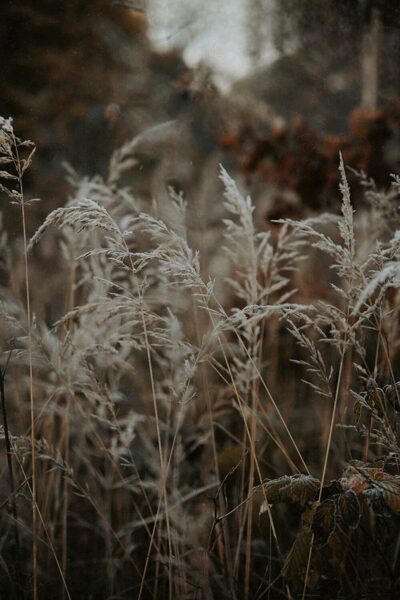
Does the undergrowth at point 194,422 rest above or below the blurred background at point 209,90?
below

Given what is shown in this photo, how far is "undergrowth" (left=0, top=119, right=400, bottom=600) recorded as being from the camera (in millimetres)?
1099

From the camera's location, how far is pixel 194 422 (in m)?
2.36

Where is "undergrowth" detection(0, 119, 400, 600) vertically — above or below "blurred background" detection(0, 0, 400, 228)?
below

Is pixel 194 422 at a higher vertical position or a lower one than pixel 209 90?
lower

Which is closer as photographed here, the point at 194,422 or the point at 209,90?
the point at 194,422

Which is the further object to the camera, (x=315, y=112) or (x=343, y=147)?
(x=315, y=112)

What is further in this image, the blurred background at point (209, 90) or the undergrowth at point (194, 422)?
the blurred background at point (209, 90)

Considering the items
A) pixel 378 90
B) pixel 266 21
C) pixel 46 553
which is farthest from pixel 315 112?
pixel 46 553

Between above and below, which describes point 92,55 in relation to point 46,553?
above

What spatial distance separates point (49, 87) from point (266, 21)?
138 centimetres

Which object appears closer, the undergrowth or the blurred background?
the undergrowth

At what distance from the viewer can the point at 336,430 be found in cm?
215

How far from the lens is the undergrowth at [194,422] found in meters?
1.10

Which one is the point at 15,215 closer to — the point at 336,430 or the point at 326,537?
the point at 336,430
